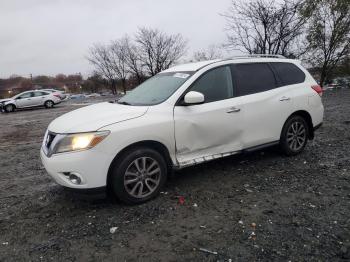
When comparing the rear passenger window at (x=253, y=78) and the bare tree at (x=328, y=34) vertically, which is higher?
the bare tree at (x=328, y=34)

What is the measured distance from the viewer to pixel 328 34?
22.2 meters

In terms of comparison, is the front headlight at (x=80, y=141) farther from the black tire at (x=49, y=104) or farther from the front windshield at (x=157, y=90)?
the black tire at (x=49, y=104)

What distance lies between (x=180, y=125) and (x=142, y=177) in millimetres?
837

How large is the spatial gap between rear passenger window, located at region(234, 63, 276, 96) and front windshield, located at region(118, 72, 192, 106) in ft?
2.81

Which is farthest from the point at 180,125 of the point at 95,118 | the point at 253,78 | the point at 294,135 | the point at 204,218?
the point at 294,135

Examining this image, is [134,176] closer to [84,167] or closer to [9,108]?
[84,167]

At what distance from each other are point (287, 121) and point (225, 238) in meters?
2.82

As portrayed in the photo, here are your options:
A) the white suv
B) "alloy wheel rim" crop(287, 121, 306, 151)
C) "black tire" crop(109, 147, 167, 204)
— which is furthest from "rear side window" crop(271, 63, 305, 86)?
"black tire" crop(109, 147, 167, 204)

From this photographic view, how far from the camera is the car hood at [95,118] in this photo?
331cm

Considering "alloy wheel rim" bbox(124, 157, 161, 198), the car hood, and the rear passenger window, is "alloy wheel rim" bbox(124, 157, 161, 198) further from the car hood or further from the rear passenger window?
the rear passenger window

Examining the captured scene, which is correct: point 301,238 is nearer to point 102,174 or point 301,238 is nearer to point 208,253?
point 208,253

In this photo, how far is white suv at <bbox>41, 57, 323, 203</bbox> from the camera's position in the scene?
129 inches

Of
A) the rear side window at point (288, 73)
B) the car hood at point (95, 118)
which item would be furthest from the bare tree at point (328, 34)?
the car hood at point (95, 118)

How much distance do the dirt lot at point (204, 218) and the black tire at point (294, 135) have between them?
0.26m
